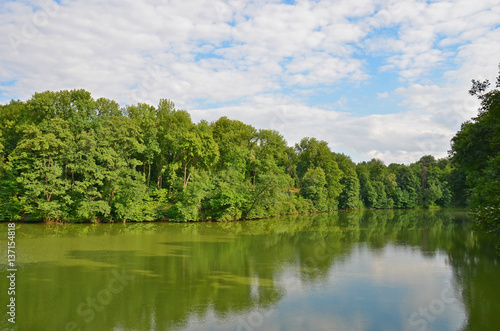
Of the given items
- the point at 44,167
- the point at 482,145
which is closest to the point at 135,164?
the point at 44,167

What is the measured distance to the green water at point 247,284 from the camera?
8.92 metres

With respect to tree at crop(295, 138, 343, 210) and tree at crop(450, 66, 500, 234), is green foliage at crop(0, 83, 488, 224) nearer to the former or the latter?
tree at crop(450, 66, 500, 234)

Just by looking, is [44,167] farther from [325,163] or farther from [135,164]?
[325,163]

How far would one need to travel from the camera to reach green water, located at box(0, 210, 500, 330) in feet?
29.3

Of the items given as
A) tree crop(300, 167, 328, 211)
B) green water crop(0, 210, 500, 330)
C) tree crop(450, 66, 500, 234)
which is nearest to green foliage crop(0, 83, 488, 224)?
tree crop(450, 66, 500, 234)

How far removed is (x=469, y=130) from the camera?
58.4 ft

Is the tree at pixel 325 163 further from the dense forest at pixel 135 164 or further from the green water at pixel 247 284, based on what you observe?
the green water at pixel 247 284

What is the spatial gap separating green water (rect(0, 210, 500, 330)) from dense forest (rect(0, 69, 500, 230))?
6048 mm

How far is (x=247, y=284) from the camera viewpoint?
12141 mm

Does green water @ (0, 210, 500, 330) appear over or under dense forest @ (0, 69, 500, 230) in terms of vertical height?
under

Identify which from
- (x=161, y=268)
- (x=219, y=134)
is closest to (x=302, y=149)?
(x=219, y=134)

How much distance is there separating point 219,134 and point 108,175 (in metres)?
17.0

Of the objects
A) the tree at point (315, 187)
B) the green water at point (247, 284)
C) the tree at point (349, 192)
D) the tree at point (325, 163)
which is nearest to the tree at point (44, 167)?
the green water at point (247, 284)

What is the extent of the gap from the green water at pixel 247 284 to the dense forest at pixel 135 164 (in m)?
6.05
